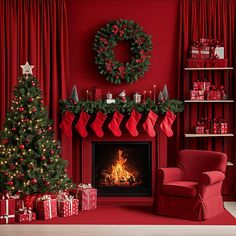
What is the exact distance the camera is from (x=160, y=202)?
625 centimetres

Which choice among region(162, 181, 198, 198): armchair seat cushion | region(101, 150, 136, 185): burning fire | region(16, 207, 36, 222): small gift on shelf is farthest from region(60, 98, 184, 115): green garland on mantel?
region(16, 207, 36, 222): small gift on shelf

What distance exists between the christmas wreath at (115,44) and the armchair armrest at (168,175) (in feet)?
4.66

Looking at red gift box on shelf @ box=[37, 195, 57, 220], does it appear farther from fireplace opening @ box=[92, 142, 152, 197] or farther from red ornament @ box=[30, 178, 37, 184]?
fireplace opening @ box=[92, 142, 152, 197]

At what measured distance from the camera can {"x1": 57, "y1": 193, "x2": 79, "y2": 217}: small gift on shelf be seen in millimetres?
6211

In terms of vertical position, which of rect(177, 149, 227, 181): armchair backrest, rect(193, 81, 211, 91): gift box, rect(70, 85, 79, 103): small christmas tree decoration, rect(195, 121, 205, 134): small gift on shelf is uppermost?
rect(193, 81, 211, 91): gift box

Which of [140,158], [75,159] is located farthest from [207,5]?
[75,159]

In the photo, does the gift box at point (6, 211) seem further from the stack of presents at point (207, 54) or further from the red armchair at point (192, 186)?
the stack of presents at point (207, 54)

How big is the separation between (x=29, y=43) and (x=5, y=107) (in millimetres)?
967

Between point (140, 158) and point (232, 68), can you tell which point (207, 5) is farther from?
point (140, 158)

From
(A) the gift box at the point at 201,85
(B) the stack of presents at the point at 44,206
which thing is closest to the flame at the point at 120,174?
(B) the stack of presents at the point at 44,206

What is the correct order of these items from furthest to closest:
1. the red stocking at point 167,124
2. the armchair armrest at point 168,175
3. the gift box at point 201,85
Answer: the gift box at point 201,85 < the red stocking at point 167,124 < the armchair armrest at point 168,175

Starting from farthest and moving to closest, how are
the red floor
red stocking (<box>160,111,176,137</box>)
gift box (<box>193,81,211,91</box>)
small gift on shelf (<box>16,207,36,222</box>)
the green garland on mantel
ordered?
gift box (<box>193,81,211,91</box>) < red stocking (<box>160,111,176,137</box>) < the green garland on mantel < small gift on shelf (<box>16,207,36,222</box>) < the red floor

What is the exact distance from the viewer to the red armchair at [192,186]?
19.5 feet

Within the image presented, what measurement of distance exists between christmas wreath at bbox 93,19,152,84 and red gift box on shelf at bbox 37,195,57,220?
6.37ft
